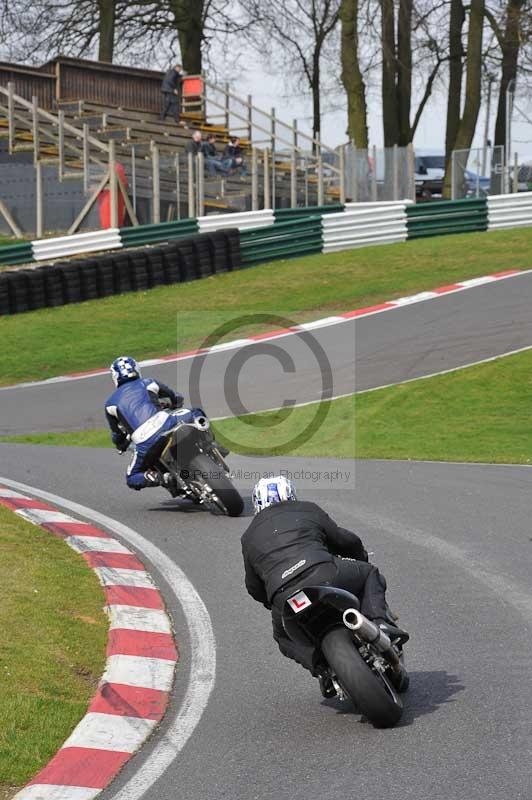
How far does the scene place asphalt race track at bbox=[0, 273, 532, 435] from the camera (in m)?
17.2

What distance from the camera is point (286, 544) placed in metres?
6.15

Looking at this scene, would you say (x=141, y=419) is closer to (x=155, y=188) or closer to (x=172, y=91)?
(x=155, y=188)

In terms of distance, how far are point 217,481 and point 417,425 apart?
5.44 m

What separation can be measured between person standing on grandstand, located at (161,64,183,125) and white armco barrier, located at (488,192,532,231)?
37.7ft

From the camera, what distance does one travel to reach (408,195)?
34.1 metres

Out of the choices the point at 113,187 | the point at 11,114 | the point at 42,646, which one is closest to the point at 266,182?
the point at 113,187

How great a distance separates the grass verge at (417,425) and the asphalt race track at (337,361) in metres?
0.56

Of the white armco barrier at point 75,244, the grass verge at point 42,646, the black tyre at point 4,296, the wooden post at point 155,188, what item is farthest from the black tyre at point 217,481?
the wooden post at point 155,188

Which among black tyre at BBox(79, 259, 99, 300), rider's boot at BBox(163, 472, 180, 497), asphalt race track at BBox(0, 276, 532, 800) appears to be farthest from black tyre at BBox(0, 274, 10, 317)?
rider's boot at BBox(163, 472, 180, 497)

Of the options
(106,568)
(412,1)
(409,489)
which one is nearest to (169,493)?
(409,489)

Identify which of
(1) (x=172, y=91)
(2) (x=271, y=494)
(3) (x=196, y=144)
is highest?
(1) (x=172, y=91)

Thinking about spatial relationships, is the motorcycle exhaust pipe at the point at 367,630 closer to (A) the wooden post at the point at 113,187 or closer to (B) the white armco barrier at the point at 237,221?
(B) the white armco barrier at the point at 237,221

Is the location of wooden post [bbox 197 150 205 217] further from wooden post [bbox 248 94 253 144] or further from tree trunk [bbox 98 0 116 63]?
tree trunk [bbox 98 0 116 63]

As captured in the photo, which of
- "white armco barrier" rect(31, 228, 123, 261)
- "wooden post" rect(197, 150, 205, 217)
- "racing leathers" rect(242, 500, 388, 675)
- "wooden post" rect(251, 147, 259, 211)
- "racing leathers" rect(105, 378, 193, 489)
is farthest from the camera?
"wooden post" rect(251, 147, 259, 211)
